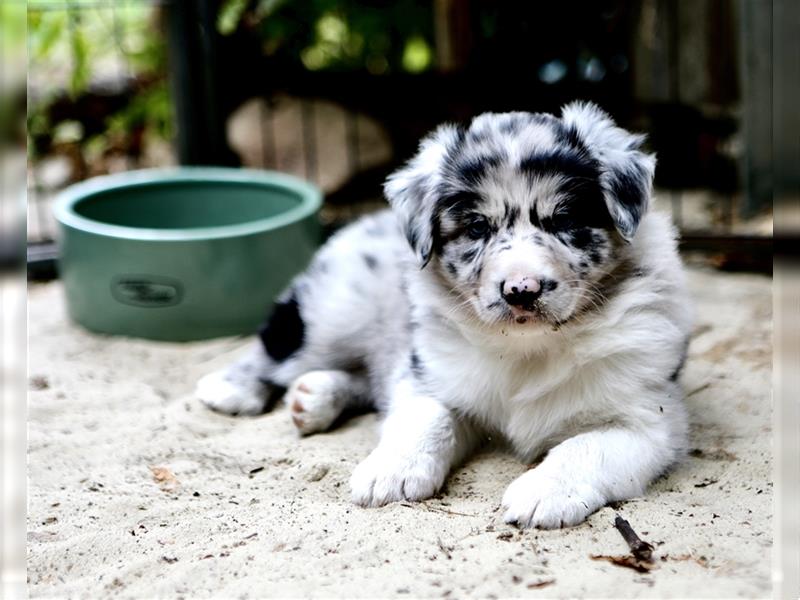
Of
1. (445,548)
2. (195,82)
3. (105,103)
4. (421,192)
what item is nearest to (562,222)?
(421,192)

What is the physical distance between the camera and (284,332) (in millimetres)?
4430

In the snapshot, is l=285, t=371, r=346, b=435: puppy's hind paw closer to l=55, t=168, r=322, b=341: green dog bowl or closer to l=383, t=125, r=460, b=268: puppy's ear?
l=383, t=125, r=460, b=268: puppy's ear

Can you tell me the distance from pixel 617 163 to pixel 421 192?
62cm

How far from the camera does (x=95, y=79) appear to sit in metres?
7.77

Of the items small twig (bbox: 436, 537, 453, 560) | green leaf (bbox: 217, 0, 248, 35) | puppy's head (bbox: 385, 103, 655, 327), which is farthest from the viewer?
green leaf (bbox: 217, 0, 248, 35)


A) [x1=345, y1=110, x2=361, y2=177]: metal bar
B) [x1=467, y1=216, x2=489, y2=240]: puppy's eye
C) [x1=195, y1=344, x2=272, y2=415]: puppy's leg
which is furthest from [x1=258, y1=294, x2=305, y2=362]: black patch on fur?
[x1=345, y1=110, x2=361, y2=177]: metal bar

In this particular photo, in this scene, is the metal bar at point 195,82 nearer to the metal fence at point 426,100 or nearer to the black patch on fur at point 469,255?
the metal fence at point 426,100

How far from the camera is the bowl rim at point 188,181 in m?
4.88

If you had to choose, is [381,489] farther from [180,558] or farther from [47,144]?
[47,144]

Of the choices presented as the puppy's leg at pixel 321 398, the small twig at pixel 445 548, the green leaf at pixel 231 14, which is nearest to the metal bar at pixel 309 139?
the green leaf at pixel 231 14

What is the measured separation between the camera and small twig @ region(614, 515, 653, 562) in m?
2.91

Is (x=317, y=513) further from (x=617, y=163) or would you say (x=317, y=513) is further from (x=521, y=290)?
(x=617, y=163)

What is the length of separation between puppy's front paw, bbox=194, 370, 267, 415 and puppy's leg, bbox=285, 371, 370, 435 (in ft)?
0.45

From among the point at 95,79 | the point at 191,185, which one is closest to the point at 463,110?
the point at 191,185
